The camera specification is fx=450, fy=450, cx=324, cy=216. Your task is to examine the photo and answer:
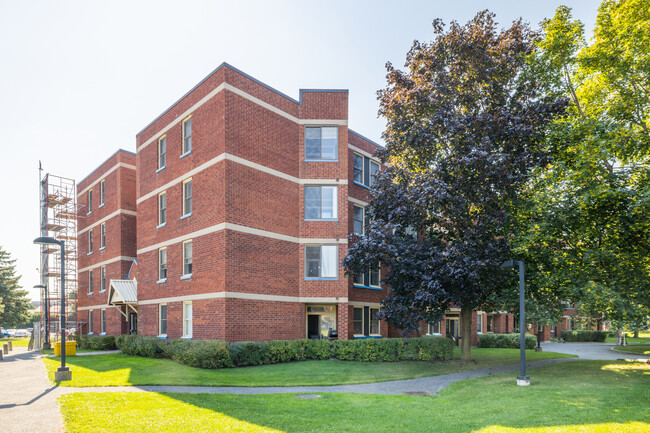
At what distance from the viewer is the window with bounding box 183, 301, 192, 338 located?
21.1 metres

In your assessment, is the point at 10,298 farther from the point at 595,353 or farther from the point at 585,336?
the point at 585,336

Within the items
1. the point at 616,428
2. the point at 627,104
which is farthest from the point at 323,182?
the point at 616,428

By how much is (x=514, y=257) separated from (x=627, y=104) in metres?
6.77

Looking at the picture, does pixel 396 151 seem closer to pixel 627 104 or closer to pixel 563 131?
pixel 563 131

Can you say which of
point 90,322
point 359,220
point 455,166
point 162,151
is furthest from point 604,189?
point 90,322

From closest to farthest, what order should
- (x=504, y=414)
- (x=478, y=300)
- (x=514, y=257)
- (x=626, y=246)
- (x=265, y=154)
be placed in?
(x=504, y=414)
(x=626, y=246)
(x=514, y=257)
(x=478, y=300)
(x=265, y=154)

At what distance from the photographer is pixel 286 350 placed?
1989cm

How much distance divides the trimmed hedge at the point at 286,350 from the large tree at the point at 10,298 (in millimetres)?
38567

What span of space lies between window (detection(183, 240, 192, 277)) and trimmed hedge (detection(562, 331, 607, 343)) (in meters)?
44.7

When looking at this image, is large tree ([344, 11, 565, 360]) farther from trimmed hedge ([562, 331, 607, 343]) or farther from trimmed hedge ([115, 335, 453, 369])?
trimmed hedge ([562, 331, 607, 343])

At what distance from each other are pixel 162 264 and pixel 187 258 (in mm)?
2871

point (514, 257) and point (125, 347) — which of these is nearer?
point (514, 257)

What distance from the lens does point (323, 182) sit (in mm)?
23031

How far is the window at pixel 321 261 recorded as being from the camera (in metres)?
22.5
